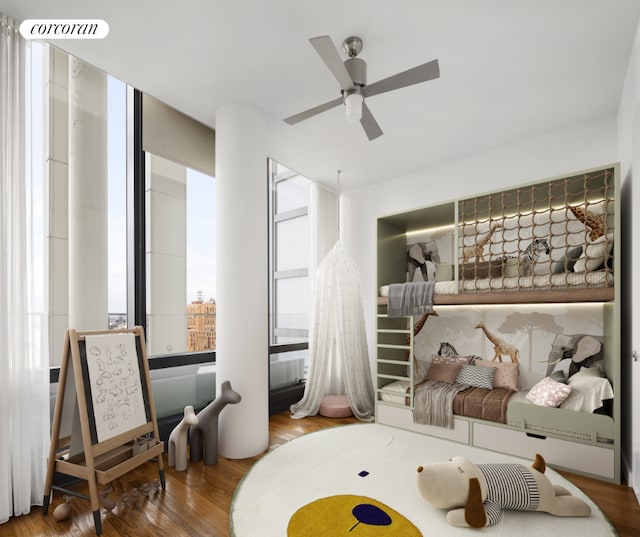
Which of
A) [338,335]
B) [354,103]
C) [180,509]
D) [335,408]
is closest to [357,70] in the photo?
[354,103]

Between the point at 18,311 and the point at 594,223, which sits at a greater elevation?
the point at 594,223

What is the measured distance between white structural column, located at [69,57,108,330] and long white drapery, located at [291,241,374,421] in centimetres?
218

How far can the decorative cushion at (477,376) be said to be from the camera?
139 inches

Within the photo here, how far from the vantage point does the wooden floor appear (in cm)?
202

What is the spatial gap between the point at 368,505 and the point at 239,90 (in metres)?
3.05

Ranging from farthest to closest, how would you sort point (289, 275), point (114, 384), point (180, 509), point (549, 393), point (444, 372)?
point (289, 275) → point (444, 372) → point (549, 393) → point (114, 384) → point (180, 509)

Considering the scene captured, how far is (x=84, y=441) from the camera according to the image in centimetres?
210

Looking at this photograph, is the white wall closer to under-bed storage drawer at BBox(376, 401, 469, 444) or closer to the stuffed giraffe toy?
the stuffed giraffe toy

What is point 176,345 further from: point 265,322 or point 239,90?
point 239,90

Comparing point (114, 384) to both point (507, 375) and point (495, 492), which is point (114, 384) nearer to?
point (495, 492)

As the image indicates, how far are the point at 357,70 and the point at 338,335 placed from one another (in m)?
2.78

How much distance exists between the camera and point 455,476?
2182mm

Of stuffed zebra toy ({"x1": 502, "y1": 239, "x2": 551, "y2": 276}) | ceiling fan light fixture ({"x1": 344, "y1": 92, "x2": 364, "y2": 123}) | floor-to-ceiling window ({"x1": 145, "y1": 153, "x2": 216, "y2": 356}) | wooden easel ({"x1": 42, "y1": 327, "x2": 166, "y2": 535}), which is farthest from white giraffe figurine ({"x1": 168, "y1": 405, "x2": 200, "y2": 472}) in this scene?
stuffed zebra toy ({"x1": 502, "y1": 239, "x2": 551, "y2": 276})

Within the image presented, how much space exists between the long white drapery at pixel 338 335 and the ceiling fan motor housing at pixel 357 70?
86.5 inches
